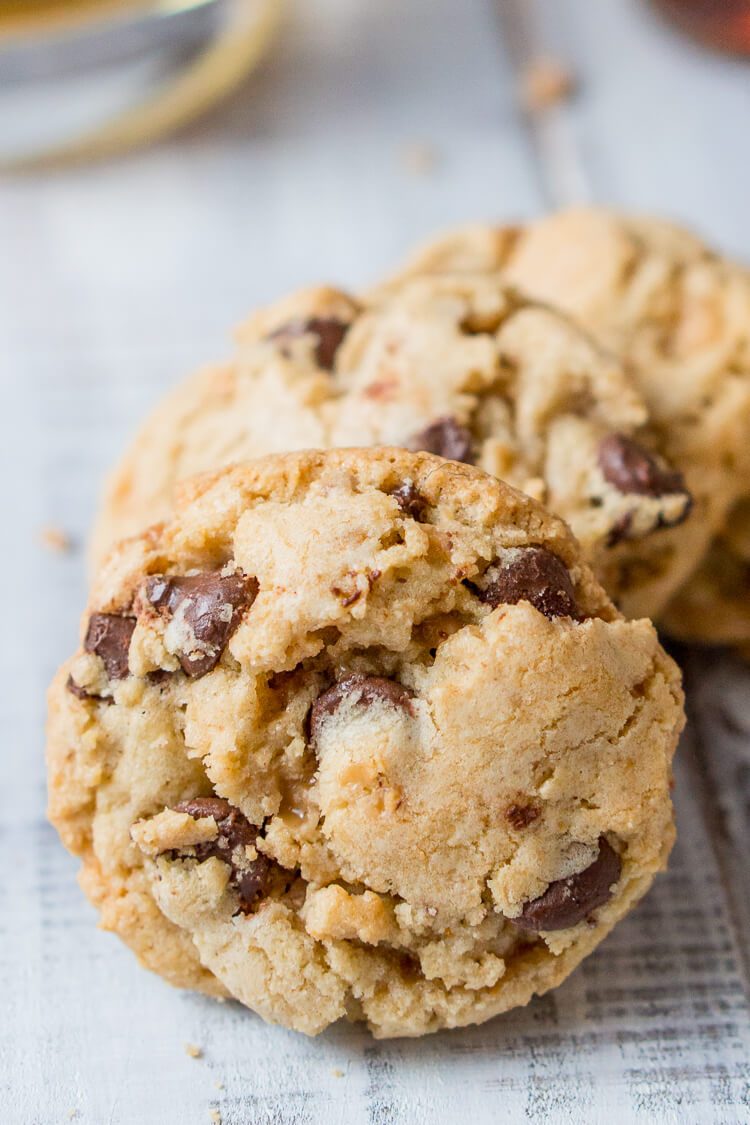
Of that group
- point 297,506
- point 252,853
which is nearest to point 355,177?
point 297,506

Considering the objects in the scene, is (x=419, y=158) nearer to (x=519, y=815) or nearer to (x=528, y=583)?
(x=528, y=583)

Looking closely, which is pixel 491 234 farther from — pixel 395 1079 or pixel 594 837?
pixel 395 1079

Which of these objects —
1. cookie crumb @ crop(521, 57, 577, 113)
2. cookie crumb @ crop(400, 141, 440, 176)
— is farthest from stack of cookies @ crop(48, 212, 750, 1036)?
cookie crumb @ crop(521, 57, 577, 113)

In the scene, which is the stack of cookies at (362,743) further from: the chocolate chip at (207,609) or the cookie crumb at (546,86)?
the cookie crumb at (546,86)

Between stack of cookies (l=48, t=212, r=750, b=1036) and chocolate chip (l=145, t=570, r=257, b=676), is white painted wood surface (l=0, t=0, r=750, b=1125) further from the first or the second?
chocolate chip (l=145, t=570, r=257, b=676)

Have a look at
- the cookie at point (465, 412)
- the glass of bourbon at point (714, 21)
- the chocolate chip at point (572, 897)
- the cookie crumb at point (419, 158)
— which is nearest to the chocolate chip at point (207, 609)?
the cookie at point (465, 412)

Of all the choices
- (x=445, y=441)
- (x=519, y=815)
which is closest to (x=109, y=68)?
(x=445, y=441)
